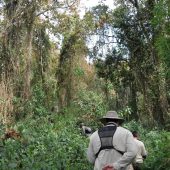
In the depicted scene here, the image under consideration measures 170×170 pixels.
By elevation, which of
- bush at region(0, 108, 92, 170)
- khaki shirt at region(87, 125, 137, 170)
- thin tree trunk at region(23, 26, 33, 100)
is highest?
thin tree trunk at region(23, 26, 33, 100)

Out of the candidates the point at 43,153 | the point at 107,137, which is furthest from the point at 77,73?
the point at 107,137

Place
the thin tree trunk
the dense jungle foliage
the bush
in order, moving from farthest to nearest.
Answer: the thin tree trunk, the dense jungle foliage, the bush

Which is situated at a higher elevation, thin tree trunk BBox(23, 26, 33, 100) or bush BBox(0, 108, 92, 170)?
thin tree trunk BBox(23, 26, 33, 100)

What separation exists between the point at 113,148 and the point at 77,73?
23523 millimetres

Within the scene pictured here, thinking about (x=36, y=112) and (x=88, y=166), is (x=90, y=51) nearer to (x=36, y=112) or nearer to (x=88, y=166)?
(x=36, y=112)

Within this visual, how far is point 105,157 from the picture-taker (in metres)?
6.57

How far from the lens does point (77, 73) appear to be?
3000 centimetres

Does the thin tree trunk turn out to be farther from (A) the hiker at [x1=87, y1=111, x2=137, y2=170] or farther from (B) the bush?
(A) the hiker at [x1=87, y1=111, x2=137, y2=170]

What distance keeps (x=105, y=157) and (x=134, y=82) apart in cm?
2534

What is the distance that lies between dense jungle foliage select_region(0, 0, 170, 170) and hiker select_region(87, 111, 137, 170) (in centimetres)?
355

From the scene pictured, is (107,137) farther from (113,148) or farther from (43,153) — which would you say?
(43,153)

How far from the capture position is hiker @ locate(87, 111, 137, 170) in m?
6.43

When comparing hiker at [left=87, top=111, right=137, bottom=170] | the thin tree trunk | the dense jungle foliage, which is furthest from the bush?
the thin tree trunk

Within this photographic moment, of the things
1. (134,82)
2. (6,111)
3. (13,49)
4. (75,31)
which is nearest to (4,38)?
(13,49)
